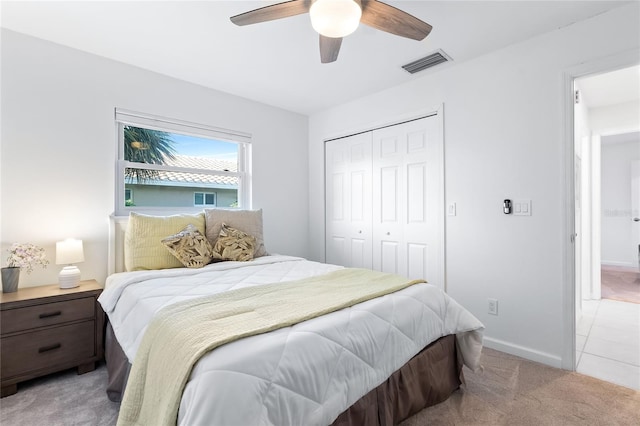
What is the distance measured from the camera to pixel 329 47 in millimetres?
1925

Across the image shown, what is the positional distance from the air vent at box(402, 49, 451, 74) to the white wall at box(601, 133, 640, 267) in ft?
17.9

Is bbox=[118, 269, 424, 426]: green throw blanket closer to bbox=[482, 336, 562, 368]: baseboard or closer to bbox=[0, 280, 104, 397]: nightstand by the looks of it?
bbox=[0, 280, 104, 397]: nightstand

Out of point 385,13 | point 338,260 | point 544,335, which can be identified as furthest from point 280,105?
point 544,335

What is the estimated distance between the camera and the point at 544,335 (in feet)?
7.46

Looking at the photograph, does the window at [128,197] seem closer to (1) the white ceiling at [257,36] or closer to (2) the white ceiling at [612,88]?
(1) the white ceiling at [257,36]

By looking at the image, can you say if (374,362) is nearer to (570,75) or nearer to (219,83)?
(570,75)

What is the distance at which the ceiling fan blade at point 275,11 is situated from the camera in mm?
1587

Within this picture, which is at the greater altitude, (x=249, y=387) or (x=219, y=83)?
(x=219, y=83)

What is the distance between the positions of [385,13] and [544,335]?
248cm

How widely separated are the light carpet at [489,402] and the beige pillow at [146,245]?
32.0 inches

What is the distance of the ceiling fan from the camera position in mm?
1458

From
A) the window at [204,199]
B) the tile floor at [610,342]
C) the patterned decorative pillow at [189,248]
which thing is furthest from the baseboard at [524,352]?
the window at [204,199]

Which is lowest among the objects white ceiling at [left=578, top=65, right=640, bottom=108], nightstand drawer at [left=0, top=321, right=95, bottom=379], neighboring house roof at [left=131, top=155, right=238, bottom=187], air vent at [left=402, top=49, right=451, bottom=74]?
nightstand drawer at [left=0, top=321, right=95, bottom=379]

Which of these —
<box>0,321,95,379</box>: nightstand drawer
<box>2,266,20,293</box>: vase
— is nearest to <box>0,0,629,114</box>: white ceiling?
<box>2,266,20,293</box>: vase
